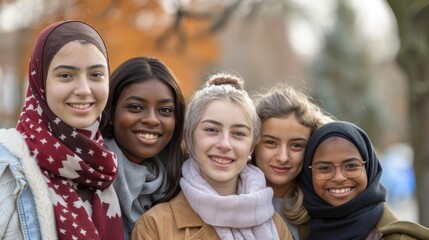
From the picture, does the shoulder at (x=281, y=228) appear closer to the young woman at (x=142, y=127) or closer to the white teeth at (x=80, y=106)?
the young woman at (x=142, y=127)

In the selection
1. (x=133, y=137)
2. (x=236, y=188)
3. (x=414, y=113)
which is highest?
(x=414, y=113)

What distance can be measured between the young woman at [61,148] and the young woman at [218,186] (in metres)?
0.42

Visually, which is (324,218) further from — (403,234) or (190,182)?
(190,182)

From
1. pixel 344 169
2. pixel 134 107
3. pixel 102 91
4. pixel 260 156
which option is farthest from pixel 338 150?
pixel 102 91

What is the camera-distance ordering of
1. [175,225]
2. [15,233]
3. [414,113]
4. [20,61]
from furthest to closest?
[20,61] < [414,113] < [175,225] < [15,233]

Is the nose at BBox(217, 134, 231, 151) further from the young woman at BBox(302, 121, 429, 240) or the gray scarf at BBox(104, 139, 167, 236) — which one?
the young woman at BBox(302, 121, 429, 240)

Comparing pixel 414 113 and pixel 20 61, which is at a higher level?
pixel 20 61

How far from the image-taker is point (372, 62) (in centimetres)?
2730

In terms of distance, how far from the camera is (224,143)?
3.87 meters

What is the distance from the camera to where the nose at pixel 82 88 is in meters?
3.48

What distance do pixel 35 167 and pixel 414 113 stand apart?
4.98 m

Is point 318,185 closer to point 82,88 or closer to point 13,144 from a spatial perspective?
point 82,88

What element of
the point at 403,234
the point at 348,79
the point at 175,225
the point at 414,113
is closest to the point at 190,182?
→ the point at 175,225

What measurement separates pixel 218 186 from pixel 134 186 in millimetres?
478
